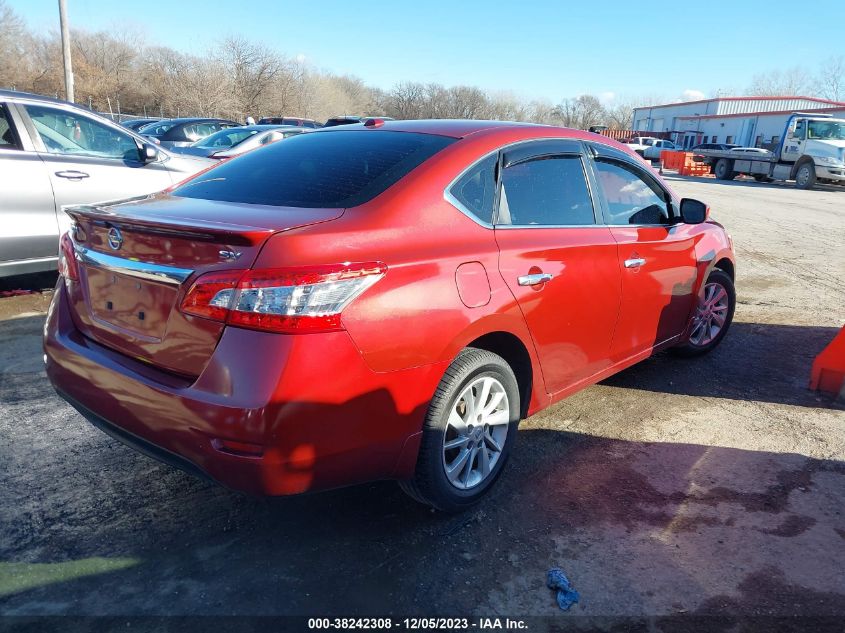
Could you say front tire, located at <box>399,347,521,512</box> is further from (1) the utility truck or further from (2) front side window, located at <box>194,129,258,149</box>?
(1) the utility truck

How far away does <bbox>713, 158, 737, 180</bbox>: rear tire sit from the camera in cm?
2962

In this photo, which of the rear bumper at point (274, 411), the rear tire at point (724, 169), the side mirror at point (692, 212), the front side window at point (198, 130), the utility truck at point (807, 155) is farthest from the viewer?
the rear tire at point (724, 169)

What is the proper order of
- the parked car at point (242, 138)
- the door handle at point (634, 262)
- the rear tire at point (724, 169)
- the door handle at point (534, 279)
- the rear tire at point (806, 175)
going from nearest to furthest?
the door handle at point (534, 279) < the door handle at point (634, 262) < the parked car at point (242, 138) < the rear tire at point (806, 175) < the rear tire at point (724, 169)

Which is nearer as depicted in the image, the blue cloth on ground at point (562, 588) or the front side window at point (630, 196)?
the blue cloth on ground at point (562, 588)

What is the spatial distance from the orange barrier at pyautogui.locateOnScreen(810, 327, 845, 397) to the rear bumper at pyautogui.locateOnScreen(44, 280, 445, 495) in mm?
3210

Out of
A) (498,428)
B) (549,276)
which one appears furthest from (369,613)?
(549,276)

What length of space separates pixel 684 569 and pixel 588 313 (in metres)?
1.31

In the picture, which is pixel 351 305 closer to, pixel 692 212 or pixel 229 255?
pixel 229 255

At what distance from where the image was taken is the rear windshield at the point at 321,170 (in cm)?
268

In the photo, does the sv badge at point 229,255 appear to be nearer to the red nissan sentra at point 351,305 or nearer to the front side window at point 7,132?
the red nissan sentra at point 351,305

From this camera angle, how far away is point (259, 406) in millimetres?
2100

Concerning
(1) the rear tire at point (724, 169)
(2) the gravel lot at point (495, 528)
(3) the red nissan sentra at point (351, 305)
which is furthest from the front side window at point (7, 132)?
(1) the rear tire at point (724, 169)

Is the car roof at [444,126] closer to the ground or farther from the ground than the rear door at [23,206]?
farther from the ground

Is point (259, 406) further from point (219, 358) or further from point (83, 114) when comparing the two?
point (83, 114)
